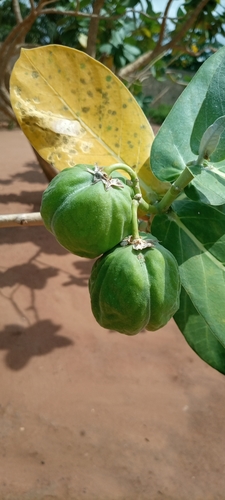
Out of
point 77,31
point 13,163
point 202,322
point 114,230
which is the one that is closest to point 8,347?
point 202,322

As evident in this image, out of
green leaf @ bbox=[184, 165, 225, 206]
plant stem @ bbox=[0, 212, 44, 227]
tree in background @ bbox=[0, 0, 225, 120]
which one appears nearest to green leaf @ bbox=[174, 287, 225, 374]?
green leaf @ bbox=[184, 165, 225, 206]

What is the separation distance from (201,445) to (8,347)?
3.80ft

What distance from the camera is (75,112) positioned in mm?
834

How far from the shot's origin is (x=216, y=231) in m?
0.75

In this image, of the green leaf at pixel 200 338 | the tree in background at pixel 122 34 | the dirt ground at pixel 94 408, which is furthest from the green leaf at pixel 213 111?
the tree in background at pixel 122 34

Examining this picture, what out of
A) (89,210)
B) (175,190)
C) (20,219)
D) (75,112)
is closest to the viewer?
(89,210)

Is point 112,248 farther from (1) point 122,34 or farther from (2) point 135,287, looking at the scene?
(1) point 122,34

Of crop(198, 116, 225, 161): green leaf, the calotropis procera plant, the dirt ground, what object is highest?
crop(198, 116, 225, 161): green leaf

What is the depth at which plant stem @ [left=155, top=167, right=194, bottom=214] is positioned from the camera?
69 centimetres

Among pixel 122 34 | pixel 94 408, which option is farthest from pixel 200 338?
pixel 122 34

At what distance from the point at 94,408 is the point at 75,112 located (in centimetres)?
180

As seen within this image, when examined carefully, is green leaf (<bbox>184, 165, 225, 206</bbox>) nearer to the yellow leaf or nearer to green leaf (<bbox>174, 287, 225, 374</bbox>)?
the yellow leaf

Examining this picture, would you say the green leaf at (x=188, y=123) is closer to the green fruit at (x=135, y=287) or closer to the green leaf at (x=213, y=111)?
the green leaf at (x=213, y=111)

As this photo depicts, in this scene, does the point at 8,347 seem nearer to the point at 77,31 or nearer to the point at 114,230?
the point at 114,230
